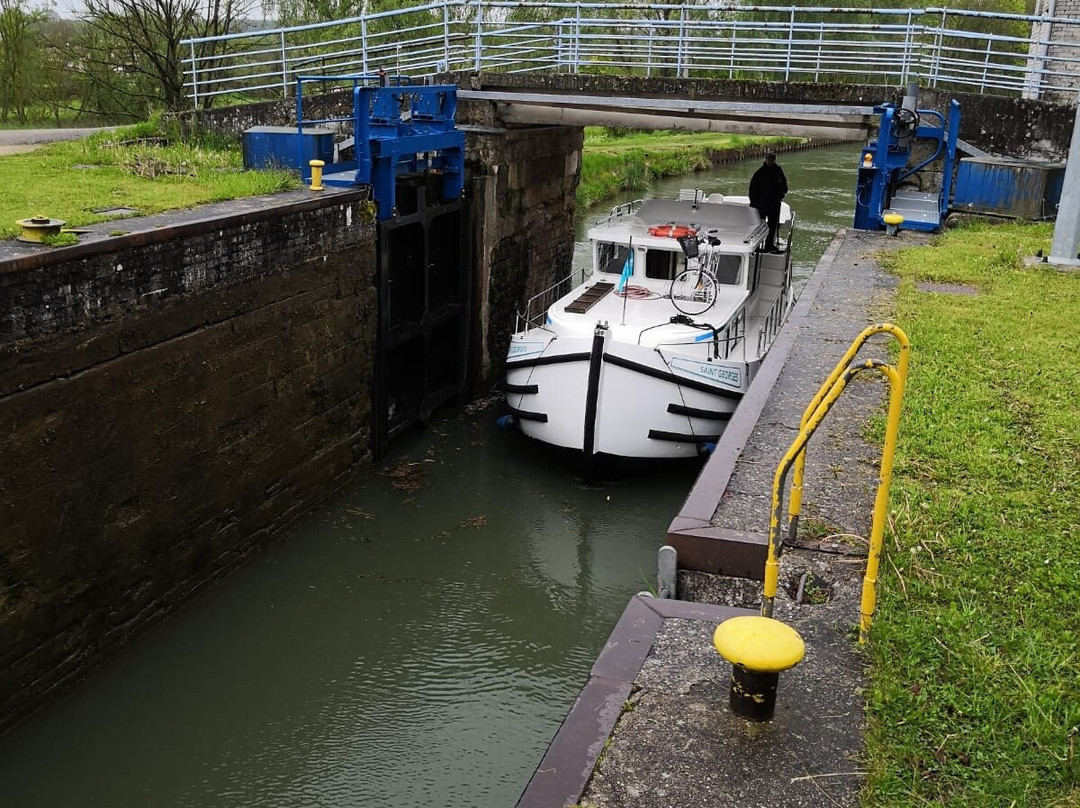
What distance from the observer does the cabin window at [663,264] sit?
1259cm

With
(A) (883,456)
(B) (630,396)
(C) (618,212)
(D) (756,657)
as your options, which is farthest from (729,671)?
(C) (618,212)

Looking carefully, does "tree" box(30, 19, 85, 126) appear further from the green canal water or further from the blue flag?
the green canal water

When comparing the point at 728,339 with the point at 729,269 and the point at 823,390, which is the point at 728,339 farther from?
the point at 823,390

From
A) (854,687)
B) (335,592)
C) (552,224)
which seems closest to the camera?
(854,687)

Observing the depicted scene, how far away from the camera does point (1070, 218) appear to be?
1167cm

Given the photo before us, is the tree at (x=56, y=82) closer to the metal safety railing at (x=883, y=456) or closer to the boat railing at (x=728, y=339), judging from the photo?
the boat railing at (x=728, y=339)

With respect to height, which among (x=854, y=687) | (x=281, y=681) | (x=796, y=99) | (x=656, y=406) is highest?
(x=796, y=99)

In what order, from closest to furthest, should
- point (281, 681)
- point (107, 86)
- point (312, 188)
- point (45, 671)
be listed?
point (45, 671) → point (281, 681) → point (312, 188) → point (107, 86)

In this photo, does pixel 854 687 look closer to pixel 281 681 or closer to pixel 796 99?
pixel 281 681

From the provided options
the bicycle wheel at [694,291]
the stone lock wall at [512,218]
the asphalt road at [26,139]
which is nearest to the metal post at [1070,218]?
the bicycle wheel at [694,291]

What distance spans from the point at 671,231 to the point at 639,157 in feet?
72.3

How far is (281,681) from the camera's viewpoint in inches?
311

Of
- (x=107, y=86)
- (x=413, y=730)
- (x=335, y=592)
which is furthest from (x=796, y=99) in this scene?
(x=107, y=86)

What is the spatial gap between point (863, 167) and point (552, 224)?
4.86 meters
